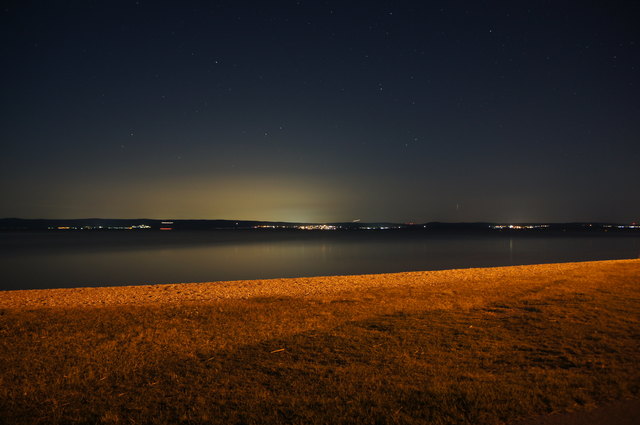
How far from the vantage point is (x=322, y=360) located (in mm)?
7180

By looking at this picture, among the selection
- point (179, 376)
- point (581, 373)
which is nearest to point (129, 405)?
point (179, 376)

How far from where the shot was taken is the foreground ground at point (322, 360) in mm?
5320

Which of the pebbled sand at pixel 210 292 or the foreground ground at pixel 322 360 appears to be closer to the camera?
the foreground ground at pixel 322 360

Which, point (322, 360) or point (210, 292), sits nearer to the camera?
point (322, 360)

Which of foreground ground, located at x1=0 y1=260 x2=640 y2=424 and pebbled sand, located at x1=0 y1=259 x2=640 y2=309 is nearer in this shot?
foreground ground, located at x1=0 y1=260 x2=640 y2=424

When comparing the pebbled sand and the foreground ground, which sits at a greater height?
the foreground ground

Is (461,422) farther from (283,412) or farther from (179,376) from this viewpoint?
(179,376)

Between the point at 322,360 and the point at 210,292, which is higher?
the point at 322,360

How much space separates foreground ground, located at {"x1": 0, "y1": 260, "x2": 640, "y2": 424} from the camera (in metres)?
5.32

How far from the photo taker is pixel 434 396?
558 centimetres

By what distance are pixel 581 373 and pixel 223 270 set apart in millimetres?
35144

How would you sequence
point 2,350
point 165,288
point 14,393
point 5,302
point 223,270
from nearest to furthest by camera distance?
1. point 14,393
2. point 2,350
3. point 5,302
4. point 165,288
5. point 223,270

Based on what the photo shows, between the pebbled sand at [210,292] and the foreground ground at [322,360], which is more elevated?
the foreground ground at [322,360]

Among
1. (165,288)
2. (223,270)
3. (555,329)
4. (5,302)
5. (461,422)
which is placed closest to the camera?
(461,422)
